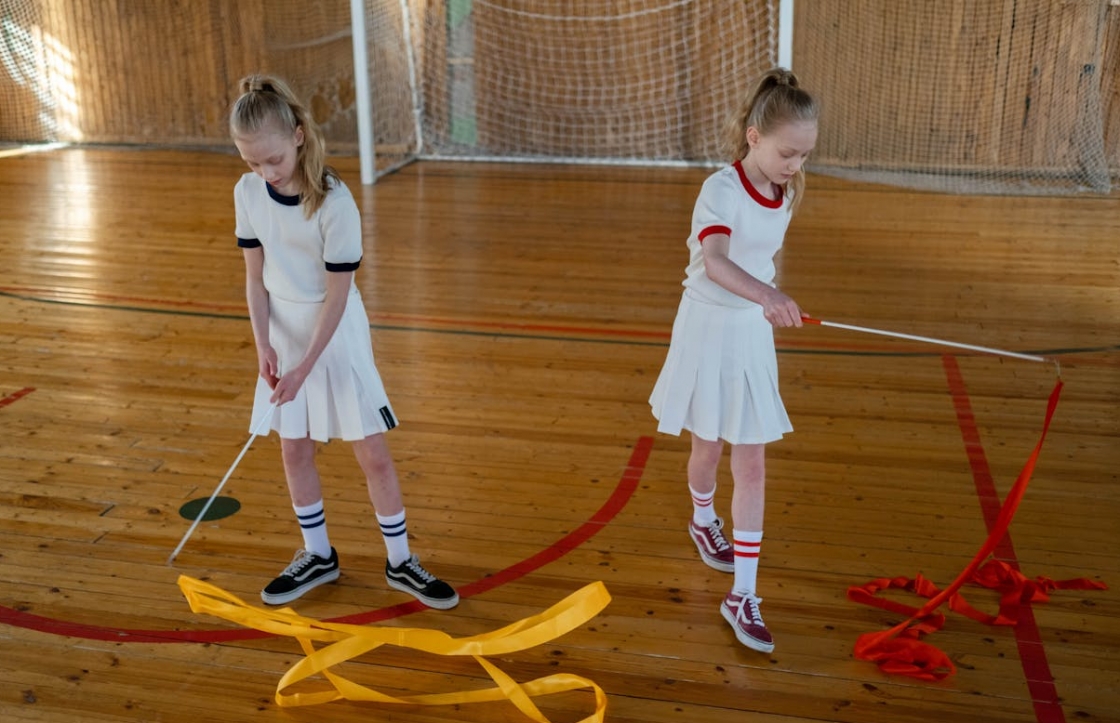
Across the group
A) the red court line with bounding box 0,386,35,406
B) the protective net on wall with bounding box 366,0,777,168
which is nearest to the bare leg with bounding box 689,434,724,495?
the red court line with bounding box 0,386,35,406

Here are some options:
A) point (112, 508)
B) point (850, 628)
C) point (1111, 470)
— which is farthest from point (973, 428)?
point (112, 508)

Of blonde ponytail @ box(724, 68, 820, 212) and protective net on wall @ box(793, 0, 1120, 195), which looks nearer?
blonde ponytail @ box(724, 68, 820, 212)

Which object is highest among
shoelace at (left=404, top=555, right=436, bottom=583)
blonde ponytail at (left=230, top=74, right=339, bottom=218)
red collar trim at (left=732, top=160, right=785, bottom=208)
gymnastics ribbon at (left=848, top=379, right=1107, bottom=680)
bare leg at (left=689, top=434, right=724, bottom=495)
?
blonde ponytail at (left=230, top=74, right=339, bottom=218)

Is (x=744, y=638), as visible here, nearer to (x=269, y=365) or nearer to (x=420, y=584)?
(x=420, y=584)

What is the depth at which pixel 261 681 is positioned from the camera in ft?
7.80

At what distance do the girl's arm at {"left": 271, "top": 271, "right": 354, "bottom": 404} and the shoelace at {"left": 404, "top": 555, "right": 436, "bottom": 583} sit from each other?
549mm

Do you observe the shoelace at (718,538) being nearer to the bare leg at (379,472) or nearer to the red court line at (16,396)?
the bare leg at (379,472)

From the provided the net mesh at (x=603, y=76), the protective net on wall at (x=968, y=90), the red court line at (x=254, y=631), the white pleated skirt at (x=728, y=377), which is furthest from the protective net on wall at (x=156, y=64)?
the white pleated skirt at (x=728, y=377)

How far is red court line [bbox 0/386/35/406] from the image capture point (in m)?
3.92

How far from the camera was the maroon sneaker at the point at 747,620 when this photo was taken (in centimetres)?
248

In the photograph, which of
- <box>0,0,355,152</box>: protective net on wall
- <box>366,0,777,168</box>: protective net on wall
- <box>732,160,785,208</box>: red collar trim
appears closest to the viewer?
<box>732,160,785,208</box>: red collar trim

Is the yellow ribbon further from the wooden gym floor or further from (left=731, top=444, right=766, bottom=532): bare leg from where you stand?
(left=731, top=444, right=766, bottom=532): bare leg

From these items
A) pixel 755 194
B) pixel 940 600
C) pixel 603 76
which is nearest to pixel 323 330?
pixel 755 194

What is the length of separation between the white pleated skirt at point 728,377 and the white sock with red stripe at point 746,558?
0.22 m
